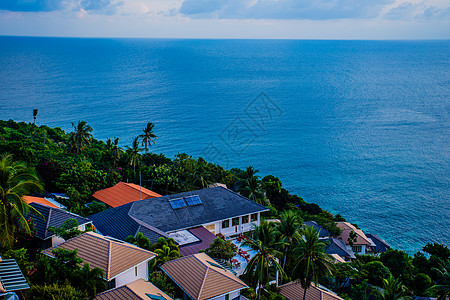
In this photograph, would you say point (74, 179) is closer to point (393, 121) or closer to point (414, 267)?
point (414, 267)

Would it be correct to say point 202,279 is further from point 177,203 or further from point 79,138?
point 79,138

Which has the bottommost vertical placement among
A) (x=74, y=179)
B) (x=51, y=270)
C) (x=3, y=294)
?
(x=74, y=179)

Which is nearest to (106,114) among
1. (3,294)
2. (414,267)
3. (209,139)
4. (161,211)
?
(209,139)

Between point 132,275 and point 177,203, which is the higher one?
point 132,275

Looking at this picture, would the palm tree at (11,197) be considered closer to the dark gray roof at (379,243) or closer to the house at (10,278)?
the house at (10,278)

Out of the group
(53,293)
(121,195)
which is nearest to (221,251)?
(53,293)

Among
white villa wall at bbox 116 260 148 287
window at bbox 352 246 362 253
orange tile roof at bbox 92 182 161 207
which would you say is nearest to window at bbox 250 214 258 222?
orange tile roof at bbox 92 182 161 207
